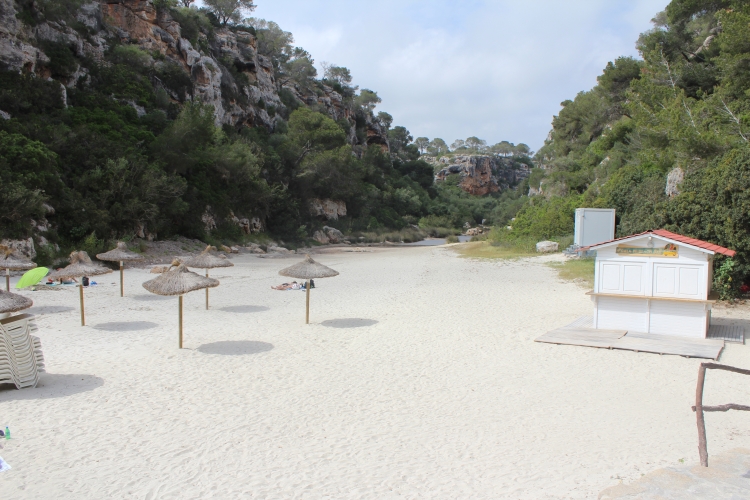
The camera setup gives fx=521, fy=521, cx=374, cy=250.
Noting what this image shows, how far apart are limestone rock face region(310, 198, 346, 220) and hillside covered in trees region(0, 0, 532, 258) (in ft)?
0.58

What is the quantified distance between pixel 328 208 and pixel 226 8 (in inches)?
973

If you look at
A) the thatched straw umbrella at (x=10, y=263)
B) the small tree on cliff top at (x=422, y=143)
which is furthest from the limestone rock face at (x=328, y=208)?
the small tree on cliff top at (x=422, y=143)

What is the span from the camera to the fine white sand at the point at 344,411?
5.09 meters

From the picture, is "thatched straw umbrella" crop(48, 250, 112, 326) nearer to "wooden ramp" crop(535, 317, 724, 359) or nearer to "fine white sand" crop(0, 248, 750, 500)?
"fine white sand" crop(0, 248, 750, 500)

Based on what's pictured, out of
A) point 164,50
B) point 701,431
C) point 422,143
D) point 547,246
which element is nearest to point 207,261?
point 701,431

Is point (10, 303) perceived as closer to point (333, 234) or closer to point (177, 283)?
point (177, 283)

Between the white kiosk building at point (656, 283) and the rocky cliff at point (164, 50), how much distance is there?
26475 mm

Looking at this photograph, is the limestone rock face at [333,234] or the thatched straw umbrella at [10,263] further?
the limestone rock face at [333,234]

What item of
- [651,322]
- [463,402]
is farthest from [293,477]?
[651,322]

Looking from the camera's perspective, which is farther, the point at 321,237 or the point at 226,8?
the point at 226,8

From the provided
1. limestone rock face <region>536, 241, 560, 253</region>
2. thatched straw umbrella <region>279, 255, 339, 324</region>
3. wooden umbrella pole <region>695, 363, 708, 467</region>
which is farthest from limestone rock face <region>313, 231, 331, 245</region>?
wooden umbrella pole <region>695, 363, 708, 467</region>

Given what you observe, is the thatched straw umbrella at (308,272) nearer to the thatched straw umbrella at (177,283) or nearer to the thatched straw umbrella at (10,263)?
the thatched straw umbrella at (177,283)

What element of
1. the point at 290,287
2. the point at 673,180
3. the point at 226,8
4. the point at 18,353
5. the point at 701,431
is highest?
the point at 226,8

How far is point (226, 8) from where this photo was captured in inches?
2132
